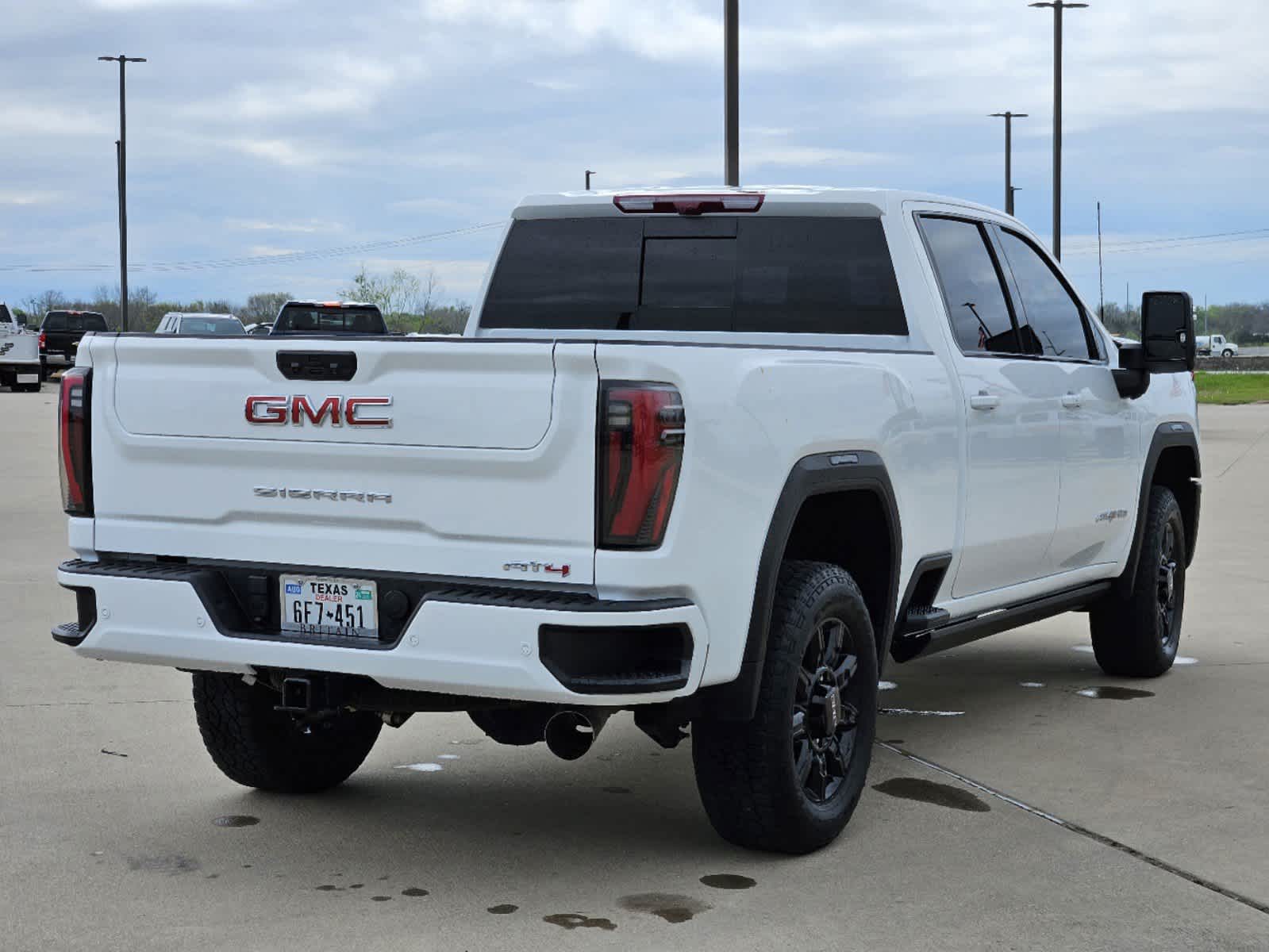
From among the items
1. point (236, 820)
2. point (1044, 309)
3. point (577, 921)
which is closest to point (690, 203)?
point (1044, 309)

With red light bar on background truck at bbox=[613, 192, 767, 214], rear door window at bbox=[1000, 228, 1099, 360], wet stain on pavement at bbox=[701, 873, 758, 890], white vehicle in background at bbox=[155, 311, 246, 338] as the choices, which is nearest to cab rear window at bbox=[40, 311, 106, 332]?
white vehicle in background at bbox=[155, 311, 246, 338]

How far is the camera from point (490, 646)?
462 centimetres

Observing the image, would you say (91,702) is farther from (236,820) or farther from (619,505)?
(619,505)

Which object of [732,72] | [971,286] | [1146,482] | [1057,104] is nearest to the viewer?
[971,286]

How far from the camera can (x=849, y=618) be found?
546 centimetres

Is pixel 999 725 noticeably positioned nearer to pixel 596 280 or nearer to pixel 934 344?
pixel 934 344

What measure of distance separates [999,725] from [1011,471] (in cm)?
125

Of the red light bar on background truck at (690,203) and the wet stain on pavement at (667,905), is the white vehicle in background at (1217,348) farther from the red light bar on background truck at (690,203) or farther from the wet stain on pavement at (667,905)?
the wet stain on pavement at (667,905)

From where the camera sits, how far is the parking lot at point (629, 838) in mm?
4680

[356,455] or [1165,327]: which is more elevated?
[1165,327]

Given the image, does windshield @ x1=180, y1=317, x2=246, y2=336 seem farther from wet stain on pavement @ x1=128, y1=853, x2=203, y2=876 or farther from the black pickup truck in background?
wet stain on pavement @ x1=128, y1=853, x2=203, y2=876

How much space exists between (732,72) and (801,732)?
14.5m

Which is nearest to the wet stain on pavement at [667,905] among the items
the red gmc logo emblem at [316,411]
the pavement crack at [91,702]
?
the red gmc logo emblem at [316,411]

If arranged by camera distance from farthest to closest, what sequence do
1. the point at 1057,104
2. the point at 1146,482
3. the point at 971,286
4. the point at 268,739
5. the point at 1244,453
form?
the point at 1057,104, the point at 1244,453, the point at 1146,482, the point at 971,286, the point at 268,739
